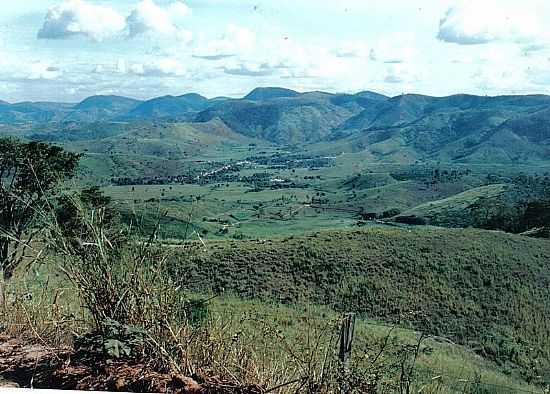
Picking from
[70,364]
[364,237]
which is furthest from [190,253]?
[364,237]

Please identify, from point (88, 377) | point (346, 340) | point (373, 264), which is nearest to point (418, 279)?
point (373, 264)

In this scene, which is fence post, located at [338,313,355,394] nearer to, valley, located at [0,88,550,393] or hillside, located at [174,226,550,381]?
valley, located at [0,88,550,393]

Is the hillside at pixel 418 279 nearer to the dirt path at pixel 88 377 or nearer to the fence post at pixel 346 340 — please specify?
the fence post at pixel 346 340

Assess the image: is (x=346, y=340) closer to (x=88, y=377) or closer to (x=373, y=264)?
(x=88, y=377)

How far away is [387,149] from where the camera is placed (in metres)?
168

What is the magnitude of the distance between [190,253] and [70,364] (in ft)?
2.47

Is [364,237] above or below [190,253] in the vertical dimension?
below

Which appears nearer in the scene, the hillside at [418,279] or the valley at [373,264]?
the valley at [373,264]

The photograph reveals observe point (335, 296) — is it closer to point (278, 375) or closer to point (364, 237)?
point (364, 237)

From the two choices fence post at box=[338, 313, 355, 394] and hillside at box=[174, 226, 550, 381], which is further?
hillside at box=[174, 226, 550, 381]

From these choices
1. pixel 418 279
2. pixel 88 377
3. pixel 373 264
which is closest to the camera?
pixel 88 377

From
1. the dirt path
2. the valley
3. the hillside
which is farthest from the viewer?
the hillside

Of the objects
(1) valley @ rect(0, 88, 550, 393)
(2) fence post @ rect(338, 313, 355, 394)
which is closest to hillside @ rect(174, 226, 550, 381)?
(1) valley @ rect(0, 88, 550, 393)

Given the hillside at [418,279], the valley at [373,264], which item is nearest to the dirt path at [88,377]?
the valley at [373,264]
